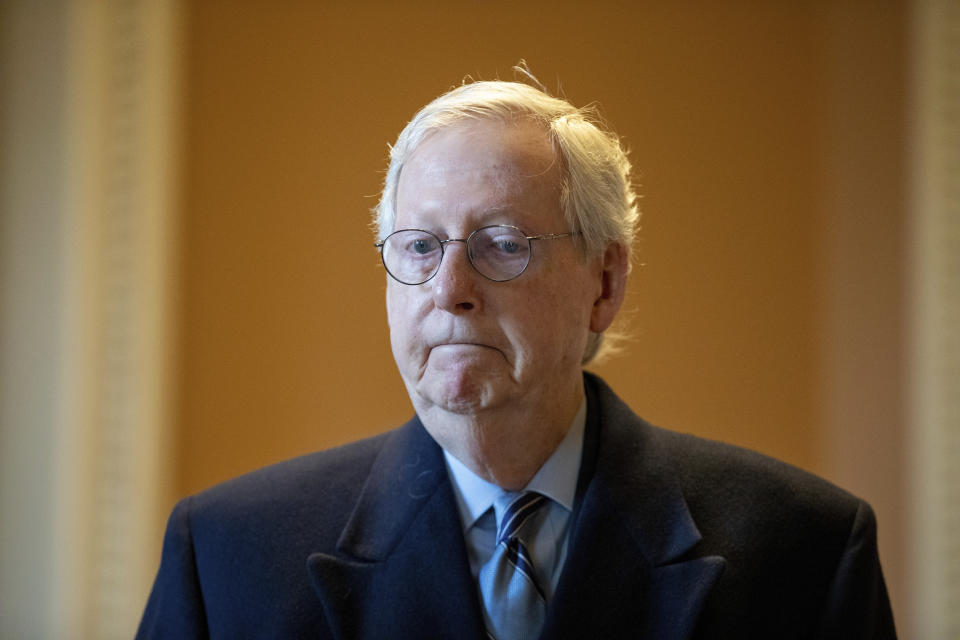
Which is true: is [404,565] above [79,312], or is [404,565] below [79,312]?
below

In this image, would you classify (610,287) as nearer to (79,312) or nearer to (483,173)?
(483,173)

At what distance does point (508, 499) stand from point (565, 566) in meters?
0.13

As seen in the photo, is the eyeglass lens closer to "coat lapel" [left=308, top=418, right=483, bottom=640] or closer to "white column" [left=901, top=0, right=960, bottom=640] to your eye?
"coat lapel" [left=308, top=418, right=483, bottom=640]

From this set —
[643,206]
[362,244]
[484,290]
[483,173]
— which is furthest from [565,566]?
[643,206]

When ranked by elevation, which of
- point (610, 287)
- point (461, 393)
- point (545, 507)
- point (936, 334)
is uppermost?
point (610, 287)

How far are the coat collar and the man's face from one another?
0.17 meters

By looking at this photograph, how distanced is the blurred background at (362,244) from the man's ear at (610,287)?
1.85 metres

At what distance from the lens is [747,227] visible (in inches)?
139

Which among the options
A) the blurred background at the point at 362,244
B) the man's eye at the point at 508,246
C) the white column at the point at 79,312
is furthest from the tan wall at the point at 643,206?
the man's eye at the point at 508,246

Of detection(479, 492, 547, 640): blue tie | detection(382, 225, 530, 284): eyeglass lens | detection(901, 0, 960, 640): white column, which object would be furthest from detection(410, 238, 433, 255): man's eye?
detection(901, 0, 960, 640): white column

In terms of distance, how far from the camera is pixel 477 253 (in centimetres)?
136

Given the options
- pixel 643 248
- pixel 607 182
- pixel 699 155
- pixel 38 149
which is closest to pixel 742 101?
pixel 699 155

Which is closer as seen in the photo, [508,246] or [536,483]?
[508,246]

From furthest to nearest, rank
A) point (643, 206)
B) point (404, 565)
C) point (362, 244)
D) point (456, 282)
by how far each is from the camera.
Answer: point (643, 206) → point (362, 244) → point (404, 565) → point (456, 282)
